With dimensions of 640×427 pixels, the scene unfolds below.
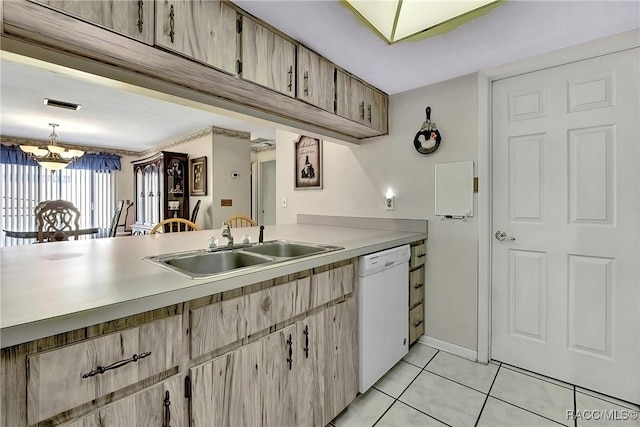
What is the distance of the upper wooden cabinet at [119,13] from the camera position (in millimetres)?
972

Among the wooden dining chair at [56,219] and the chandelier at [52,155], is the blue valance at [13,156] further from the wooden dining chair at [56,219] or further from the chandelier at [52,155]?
the wooden dining chair at [56,219]

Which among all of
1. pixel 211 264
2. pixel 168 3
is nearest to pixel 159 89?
pixel 168 3

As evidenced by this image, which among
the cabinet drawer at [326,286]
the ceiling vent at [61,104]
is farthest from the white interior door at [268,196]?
the cabinet drawer at [326,286]

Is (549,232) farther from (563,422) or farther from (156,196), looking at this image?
(156,196)

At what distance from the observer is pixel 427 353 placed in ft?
7.22

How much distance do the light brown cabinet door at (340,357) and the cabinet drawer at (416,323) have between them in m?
0.72

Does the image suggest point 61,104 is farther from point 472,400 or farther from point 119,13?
point 472,400

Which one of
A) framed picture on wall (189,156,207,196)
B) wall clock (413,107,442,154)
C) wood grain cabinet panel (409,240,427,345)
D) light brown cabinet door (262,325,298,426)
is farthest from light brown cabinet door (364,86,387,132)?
framed picture on wall (189,156,207,196)

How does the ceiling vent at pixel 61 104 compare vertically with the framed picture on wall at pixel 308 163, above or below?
above

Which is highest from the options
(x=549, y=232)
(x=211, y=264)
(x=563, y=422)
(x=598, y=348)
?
(x=549, y=232)

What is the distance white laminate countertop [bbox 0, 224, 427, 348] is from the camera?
659 mm

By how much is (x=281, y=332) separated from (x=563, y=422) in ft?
5.11

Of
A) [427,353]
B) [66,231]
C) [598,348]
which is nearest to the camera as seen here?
[598,348]

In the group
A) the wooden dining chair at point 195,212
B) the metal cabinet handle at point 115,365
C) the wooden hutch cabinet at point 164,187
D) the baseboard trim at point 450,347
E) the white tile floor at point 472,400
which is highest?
the wooden hutch cabinet at point 164,187
